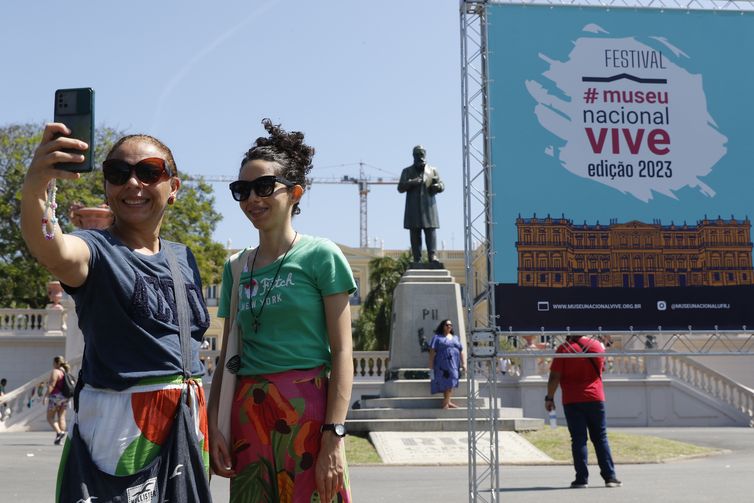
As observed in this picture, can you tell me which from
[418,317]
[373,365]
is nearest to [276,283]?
[418,317]

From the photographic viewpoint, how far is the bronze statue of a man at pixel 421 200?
66.4 feet

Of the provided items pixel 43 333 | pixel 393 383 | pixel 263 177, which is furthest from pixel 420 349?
pixel 43 333

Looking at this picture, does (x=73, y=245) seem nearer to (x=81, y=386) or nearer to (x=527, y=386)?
(x=81, y=386)

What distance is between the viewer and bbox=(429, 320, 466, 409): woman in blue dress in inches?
663

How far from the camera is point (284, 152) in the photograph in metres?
3.80

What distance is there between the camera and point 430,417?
55.2 feet

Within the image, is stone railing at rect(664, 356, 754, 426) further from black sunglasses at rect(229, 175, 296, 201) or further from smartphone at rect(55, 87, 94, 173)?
smartphone at rect(55, 87, 94, 173)

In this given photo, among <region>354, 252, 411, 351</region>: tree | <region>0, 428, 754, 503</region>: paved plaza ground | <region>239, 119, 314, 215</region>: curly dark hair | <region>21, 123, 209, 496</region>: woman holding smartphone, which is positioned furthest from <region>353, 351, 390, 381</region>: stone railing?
<region>21, 123, 209, 496</region>: woman holding smartphone

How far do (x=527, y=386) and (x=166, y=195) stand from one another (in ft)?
76.9

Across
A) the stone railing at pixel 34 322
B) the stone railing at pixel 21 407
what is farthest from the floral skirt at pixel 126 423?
the stone railing at pixel 34 322

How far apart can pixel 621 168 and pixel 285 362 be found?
15.3 ft

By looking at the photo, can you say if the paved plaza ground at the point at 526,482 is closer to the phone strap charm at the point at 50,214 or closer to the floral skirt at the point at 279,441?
the floral skirt at the point at 279,441

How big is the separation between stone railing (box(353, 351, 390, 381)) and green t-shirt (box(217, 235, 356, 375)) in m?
23.0

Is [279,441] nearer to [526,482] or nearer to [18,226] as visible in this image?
[526,482]
